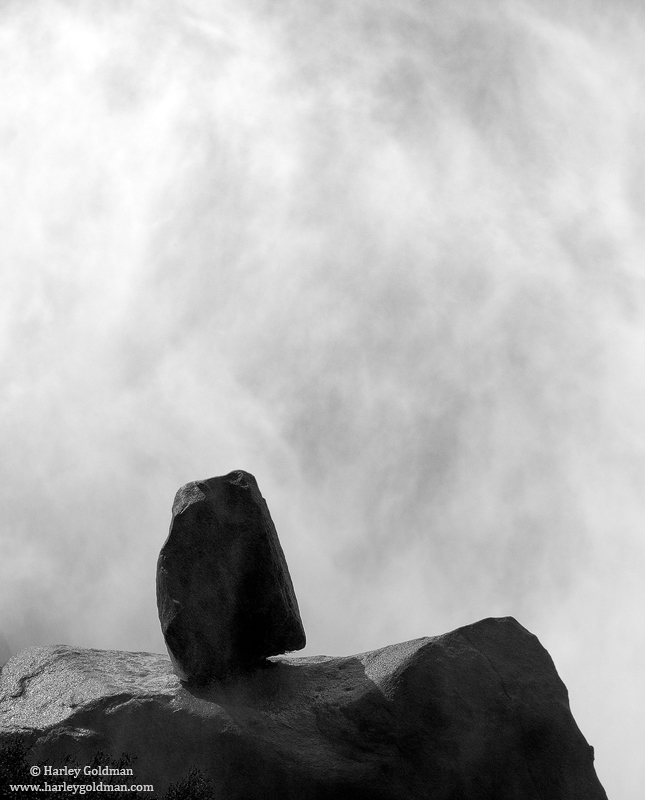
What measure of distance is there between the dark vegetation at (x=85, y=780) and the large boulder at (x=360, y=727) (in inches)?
22.6

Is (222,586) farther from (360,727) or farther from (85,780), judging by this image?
(85,780)

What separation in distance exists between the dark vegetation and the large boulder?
57cm

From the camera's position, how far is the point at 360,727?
12398mm

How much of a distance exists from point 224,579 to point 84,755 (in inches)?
135

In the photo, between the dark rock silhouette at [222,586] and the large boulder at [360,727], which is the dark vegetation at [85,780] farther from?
the dark rock silhouette at [222,586]

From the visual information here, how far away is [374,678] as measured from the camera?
13000 millimetres

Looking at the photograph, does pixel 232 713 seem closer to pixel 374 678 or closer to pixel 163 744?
pixel 163 744

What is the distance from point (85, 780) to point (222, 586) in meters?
3.83

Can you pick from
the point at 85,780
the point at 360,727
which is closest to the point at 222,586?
the point at 360,727

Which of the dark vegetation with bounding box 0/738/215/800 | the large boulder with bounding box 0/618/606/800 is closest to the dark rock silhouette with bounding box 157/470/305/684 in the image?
the large boulder with bounding box 0/618/606/800

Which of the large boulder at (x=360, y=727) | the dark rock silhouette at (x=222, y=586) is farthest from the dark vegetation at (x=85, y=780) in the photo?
the dark rock silhouette at (x=222, y=586)

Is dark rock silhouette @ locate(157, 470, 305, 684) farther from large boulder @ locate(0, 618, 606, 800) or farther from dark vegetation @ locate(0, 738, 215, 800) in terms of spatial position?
dark vegetation @ locate(0, 738, 215, 800)

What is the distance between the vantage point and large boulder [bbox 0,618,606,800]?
11.8 meters

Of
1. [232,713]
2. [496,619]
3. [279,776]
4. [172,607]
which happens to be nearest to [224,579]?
[172,607]
